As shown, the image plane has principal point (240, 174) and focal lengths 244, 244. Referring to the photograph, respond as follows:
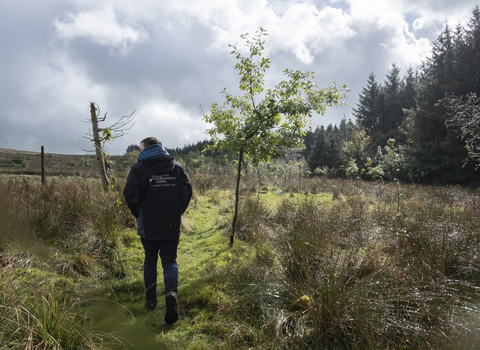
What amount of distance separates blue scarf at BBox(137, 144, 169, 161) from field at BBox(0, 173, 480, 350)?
66.2 inches

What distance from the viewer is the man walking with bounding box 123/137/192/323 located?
3137 millimetres

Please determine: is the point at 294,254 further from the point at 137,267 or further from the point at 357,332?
the point at 137,267

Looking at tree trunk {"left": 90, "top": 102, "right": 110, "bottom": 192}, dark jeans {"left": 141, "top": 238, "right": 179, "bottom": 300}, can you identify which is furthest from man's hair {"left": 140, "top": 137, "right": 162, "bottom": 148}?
tree trunk {"left": 90, "top": 102, "right": 110, "bottom": 192}

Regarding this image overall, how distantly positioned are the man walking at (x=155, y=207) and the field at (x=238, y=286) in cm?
46

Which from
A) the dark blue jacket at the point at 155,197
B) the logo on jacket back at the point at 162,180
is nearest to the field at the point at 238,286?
the dark blue jacket at the point at 155,197

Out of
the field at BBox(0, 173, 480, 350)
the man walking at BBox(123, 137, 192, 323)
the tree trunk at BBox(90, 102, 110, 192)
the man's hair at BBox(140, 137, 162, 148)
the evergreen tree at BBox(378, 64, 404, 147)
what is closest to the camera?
the field at BBox(0, 173, 480, 350)

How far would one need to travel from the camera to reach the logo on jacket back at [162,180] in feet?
10.4

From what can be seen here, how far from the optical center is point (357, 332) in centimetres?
225

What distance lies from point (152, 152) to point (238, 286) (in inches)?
87.6

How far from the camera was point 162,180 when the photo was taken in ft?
10.6

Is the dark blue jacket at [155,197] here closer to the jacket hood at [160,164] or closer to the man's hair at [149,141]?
the jacket hood at [160,164]

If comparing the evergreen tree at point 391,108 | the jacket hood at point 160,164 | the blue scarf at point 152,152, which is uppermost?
the evergreen tree at point 391,108

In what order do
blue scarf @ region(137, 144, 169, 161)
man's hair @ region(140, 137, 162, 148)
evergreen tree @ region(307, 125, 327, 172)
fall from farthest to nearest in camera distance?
evergreen tree @ region(307, 125, 327, 172), man's hair @ region(140, 137, 162, 148), blue scarf @ region(137, 144, 169, 161)

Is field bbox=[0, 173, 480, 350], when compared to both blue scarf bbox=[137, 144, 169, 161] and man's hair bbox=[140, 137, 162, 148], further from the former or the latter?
man's hair bbox=[140, 137, 162, 148]
